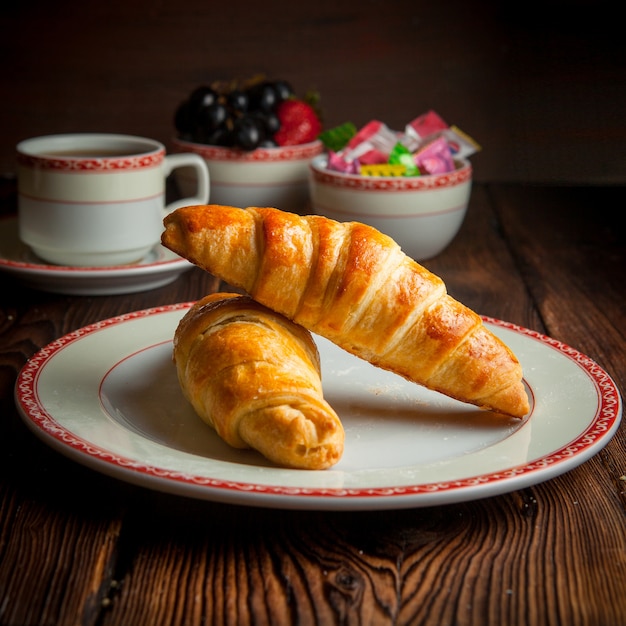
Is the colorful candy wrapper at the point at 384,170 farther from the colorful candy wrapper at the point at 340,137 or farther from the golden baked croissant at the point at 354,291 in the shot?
the golden baked croissant at the point at 354,291

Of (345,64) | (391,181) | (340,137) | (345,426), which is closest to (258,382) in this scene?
(345,426)

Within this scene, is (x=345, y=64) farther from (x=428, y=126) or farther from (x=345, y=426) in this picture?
(x=345, y=426)

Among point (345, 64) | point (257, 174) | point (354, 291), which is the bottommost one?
point (257, 174)

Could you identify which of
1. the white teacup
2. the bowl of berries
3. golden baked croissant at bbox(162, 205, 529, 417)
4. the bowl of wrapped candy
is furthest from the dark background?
golden baked croissant at bbox(162, 205, 529, 417)

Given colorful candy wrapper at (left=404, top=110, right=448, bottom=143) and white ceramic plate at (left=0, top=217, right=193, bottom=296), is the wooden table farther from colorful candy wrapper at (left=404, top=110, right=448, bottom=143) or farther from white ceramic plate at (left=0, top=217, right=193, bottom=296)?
colorful candy wrapper at (left=404, top=110, right=448, bottom=143)

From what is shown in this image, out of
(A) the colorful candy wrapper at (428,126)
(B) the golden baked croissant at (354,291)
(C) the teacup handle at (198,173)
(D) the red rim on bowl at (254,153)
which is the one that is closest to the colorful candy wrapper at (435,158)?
(A) the colorful candy wrapper at (428,126)
